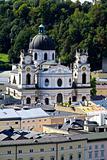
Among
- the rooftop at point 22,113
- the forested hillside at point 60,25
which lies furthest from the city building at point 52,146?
the forested hillside at point 60,25

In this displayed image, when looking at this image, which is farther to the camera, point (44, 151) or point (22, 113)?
point (22, 113)

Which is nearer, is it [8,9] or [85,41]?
[85,41]

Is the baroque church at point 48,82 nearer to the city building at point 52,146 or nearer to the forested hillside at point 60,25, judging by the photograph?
the forested hillside at point 60,25

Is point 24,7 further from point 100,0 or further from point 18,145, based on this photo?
point 18,145

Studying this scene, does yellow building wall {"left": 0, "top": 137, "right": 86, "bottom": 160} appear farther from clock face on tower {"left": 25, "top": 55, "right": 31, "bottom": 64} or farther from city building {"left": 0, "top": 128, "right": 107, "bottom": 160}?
clock face on tower {"left": 25, "top": 55, "right": 31, "bottom": 64}

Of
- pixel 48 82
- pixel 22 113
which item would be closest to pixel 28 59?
pixel 48 82

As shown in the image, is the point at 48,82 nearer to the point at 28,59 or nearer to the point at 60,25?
the point at 28,59

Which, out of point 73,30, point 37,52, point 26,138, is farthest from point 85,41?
point 26,138
